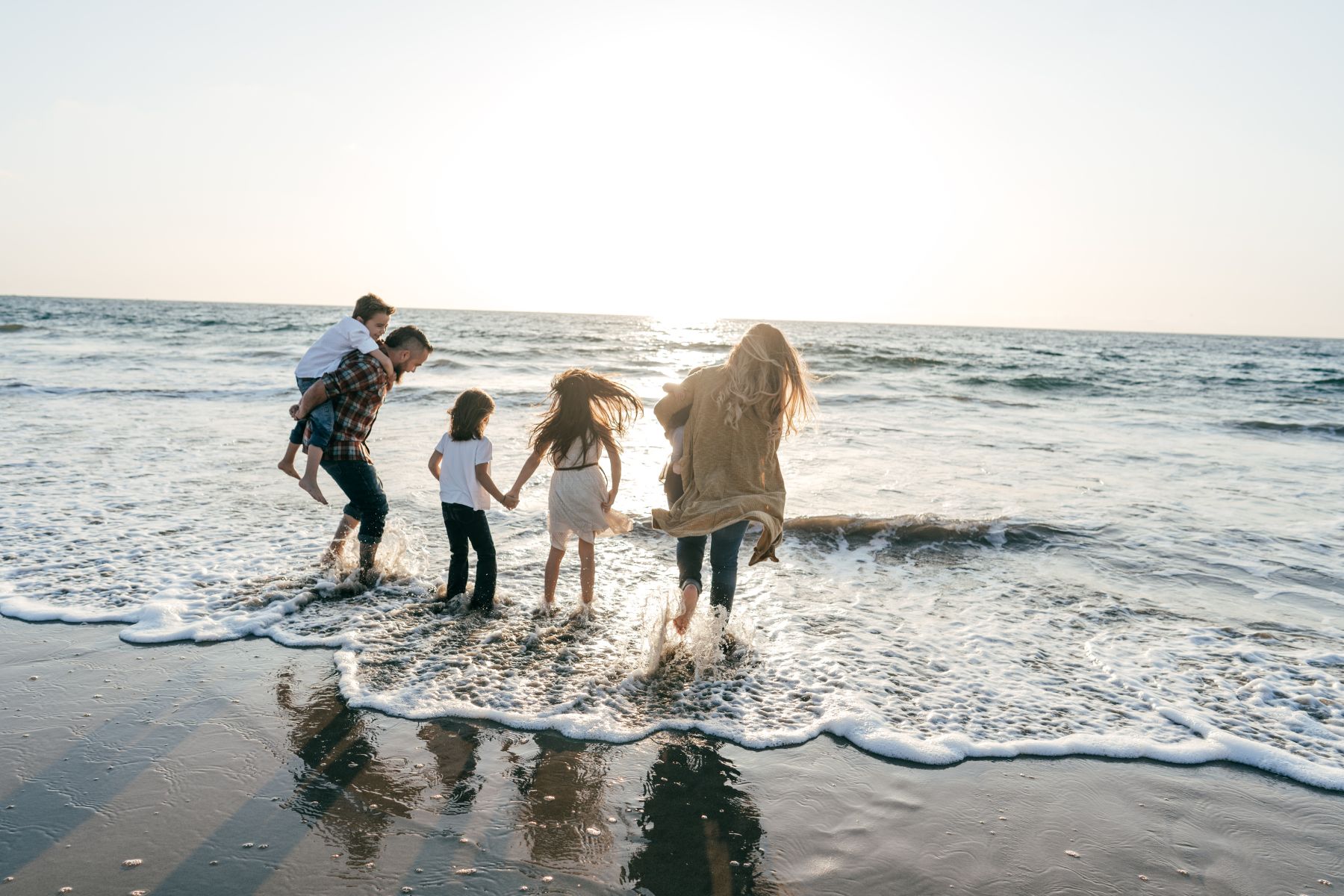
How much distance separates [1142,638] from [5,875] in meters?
6.20

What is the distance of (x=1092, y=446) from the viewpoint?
14.3 metres

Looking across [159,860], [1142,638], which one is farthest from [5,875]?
[1142,638]

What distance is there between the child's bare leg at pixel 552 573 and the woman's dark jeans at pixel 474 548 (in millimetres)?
393

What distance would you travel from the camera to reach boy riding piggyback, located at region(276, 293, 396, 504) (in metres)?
5.18

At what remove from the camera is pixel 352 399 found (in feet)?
17.4

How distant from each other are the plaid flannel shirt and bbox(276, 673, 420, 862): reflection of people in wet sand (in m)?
1.83

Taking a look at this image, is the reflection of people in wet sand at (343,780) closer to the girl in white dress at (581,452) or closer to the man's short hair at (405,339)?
the girl in white dress at (581,452)

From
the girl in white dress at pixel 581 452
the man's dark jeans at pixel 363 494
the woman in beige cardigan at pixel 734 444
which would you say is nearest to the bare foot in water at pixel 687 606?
the woman in beige cardigan at pixel 734 444

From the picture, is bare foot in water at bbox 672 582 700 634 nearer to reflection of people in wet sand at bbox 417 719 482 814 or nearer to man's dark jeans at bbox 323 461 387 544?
reflection of people in wet sand at bbox 417 719 482 814

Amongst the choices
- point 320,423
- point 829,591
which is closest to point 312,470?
point 320,423

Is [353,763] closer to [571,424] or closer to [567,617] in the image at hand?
[567,617]

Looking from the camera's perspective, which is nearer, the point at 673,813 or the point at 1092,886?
the point at 1092,886

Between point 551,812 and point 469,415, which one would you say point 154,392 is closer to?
point 469,415

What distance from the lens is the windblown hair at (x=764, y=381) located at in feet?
14.2
